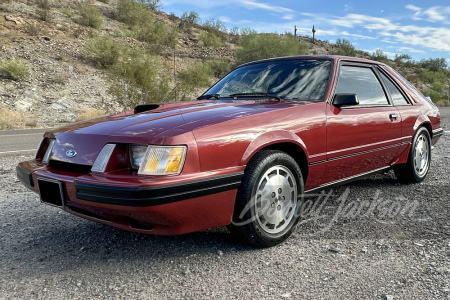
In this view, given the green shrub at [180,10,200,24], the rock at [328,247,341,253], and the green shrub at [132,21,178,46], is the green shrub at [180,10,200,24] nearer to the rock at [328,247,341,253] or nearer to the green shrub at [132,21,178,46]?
the green shrub at [132,21,178,46]

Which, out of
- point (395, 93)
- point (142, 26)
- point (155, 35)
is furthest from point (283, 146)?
point (142, 26)

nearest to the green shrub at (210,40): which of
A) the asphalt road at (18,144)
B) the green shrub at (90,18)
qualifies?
the green shrub at (90,18)

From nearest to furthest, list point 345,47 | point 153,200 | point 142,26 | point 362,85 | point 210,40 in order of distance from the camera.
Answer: point 153,200 < point 362,85 < point 142,26 < point 210,40 < point 345,47

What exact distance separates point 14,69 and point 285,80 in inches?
775

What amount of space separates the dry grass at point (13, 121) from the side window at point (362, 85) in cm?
1418

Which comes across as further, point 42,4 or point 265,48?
point 265,48

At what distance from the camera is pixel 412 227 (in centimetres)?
316

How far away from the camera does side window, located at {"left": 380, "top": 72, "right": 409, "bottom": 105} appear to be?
428 centimetres

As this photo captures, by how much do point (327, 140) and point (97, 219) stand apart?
1.89 metres

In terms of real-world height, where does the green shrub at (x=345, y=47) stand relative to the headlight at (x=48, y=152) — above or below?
above

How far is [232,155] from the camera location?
2535 mm

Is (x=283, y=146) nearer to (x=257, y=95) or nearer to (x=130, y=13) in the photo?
(x=257, y=95)

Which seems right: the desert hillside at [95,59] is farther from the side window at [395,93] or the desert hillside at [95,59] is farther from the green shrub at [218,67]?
the side window at [395,93]

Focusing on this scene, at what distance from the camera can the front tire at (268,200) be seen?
263 centimetres
